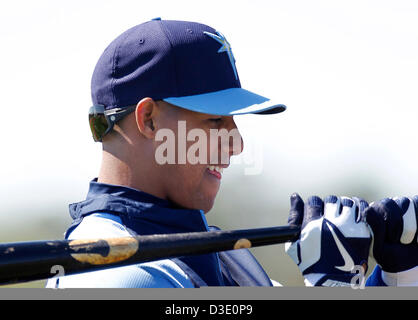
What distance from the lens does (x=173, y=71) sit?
217 cm

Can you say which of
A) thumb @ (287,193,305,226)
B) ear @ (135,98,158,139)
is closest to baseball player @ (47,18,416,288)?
ear @ (135,98,158,139)

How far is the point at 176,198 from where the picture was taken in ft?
7.20

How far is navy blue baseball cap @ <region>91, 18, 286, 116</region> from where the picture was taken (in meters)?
2.16

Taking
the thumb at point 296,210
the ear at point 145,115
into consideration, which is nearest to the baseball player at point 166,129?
the ear at point 145,115

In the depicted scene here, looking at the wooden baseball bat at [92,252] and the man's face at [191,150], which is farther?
the man's face at [191,150]

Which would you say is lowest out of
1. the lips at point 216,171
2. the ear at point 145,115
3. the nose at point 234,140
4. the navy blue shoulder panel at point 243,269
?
the navy blue shoulder panel at point 243,269

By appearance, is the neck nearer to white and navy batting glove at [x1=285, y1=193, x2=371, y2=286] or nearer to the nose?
the nose

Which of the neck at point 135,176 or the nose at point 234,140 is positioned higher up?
the nose at point 234,140

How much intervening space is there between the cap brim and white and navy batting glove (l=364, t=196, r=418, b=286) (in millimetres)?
635

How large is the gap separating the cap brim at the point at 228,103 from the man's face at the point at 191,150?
0.16 feet

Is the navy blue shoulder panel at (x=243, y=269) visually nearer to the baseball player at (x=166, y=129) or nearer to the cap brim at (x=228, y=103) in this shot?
the baseball player at (x=166, y=129)

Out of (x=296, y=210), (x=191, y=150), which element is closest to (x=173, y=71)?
(x=191, y=150)

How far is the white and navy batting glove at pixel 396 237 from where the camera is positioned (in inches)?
96.6
